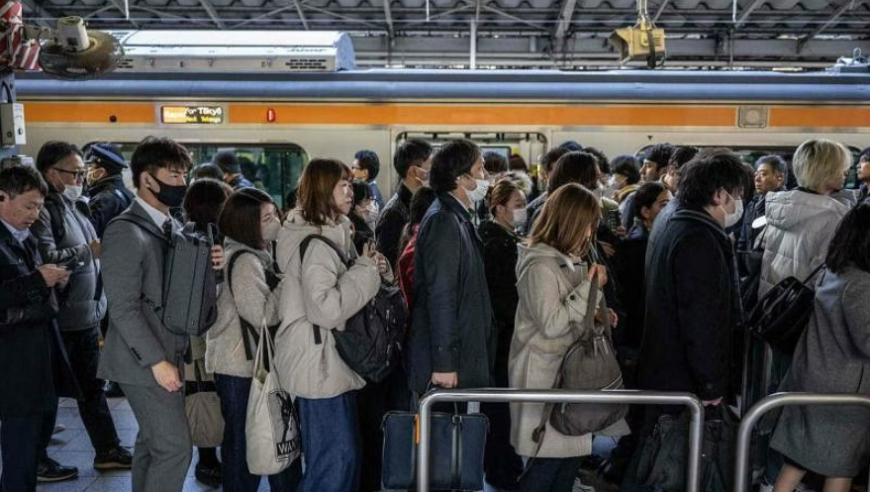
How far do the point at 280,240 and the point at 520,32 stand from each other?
10175mm

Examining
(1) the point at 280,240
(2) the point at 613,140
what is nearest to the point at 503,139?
(2) the point at 613,140

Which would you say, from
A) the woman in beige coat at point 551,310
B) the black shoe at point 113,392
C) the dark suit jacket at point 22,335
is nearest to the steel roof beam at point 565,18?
the black shoe at point 113,392

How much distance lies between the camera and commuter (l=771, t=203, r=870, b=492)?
3.03 m

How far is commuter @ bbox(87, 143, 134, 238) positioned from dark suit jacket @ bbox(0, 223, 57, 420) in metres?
1.57

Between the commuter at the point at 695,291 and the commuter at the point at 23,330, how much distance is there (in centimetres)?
274

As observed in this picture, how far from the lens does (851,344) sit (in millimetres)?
3064

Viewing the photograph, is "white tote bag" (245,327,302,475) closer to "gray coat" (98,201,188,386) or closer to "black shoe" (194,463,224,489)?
"gray coat" (98,201,188,386)

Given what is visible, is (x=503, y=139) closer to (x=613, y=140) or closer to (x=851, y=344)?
(x=613, y=140)

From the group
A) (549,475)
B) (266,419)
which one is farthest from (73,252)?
(549,475)

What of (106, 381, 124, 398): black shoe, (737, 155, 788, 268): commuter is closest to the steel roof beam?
(737, 155, 788, 268): commuter

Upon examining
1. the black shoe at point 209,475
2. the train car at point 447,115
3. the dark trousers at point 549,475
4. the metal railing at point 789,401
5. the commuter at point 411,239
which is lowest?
the black shoe at point 209,475

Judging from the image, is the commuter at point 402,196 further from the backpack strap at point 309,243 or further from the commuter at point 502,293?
the backpack strap at point 309,243

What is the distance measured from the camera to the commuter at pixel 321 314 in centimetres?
317

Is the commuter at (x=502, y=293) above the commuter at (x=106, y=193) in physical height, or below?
below
